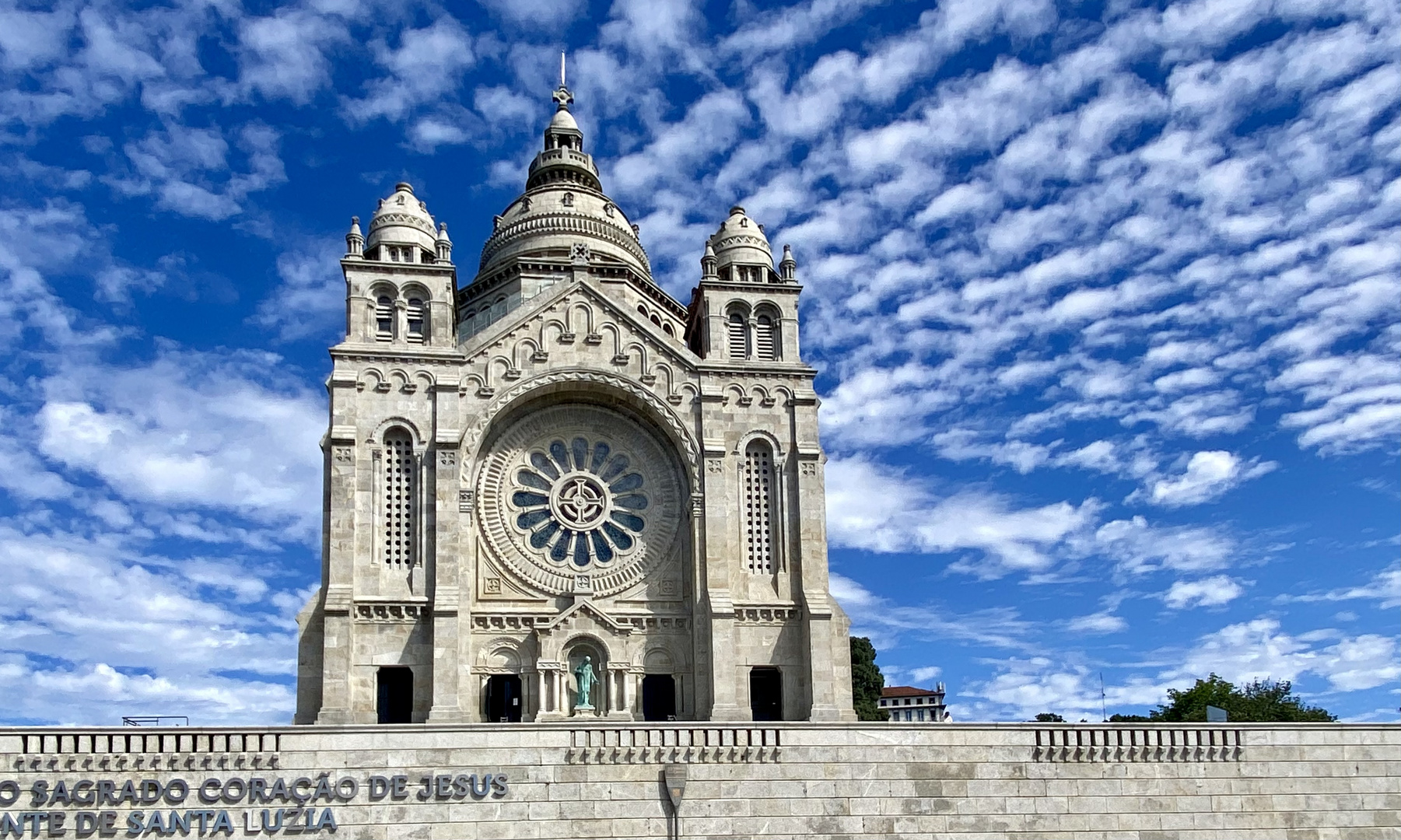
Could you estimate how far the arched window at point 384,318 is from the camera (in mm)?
45469

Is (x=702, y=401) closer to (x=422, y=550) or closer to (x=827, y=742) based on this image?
(x=422, y=550)

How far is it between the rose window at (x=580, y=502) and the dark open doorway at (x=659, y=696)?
13.9 ft

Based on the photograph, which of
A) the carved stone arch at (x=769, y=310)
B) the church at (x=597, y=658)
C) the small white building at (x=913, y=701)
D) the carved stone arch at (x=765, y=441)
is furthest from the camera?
the small white building at (x=913, y=701)

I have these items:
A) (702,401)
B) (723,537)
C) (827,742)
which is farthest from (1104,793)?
(702,401)

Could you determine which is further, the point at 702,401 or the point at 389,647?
the point at 702,401

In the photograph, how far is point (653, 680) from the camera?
1735 inches

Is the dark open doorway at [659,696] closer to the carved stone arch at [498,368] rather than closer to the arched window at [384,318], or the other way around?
the carved stone arch at [498,368]

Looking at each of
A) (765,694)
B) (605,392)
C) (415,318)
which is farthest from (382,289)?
(765,694)

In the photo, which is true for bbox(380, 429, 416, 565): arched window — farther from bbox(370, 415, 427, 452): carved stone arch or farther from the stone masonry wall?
the stone masonry wall

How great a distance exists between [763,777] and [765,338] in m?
18.5

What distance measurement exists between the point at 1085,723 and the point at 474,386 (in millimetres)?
21913

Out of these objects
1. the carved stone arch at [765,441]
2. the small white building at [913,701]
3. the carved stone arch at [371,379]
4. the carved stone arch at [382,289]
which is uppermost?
the carved stone arch at [382,289]

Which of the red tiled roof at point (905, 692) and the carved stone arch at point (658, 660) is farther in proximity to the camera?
the red tiled roof at point (905, 692)

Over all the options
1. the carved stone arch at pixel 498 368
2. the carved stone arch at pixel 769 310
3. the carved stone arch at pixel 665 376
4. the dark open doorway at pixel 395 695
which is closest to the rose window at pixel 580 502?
the carved stone arch at pixel 665 376
